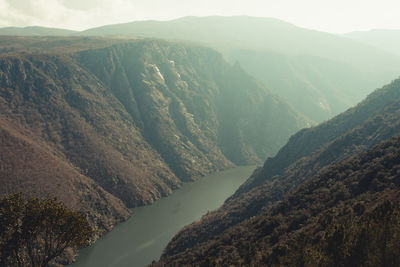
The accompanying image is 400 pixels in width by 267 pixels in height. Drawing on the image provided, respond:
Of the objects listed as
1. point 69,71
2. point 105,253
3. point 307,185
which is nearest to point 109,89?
point 69,71

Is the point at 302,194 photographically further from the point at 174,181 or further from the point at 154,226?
the point at 174,181

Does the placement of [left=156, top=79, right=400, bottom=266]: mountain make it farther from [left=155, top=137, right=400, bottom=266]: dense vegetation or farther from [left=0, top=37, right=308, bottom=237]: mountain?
[left=0, top=37, right=308, bottom=237]: mountain

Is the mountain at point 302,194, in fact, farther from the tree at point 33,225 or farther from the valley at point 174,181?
the tree at point 33,225

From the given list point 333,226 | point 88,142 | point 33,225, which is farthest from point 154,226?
point 333,226

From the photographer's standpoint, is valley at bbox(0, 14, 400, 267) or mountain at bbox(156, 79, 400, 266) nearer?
valley at bbox(0, 14, 400, 267)

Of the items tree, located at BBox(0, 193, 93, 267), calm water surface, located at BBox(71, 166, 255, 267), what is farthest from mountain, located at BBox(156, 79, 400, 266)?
tree, located at BBox(0, 193, 93, 267)

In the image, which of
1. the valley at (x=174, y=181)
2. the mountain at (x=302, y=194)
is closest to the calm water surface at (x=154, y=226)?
the valley at (x=174, y=181)
